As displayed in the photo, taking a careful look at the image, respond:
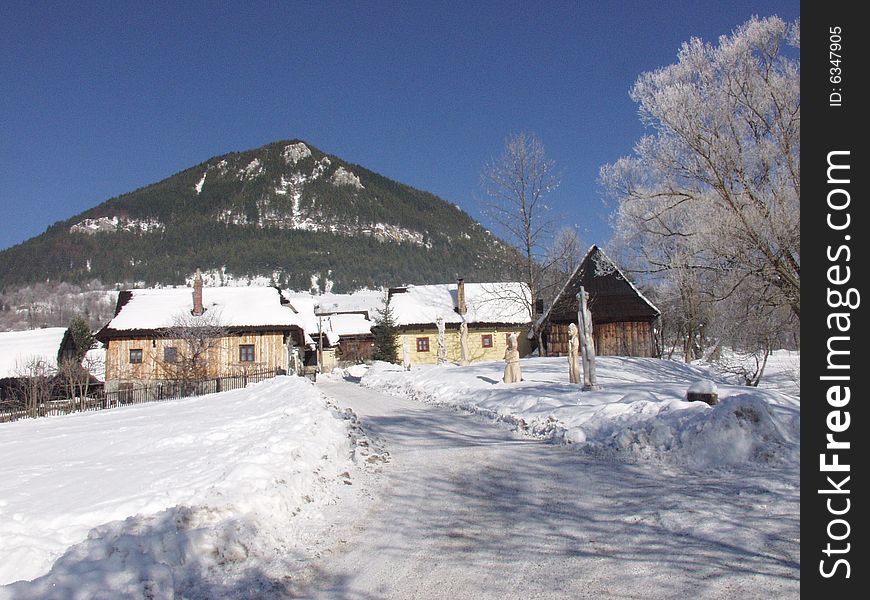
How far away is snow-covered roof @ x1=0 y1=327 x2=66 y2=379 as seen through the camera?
135 feet

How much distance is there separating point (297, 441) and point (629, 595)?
6109mm

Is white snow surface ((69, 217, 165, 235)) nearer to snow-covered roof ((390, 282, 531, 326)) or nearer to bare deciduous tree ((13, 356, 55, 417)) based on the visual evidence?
snow-covered roof ((390, 282, 531, 326))

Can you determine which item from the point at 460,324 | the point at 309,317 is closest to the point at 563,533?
the point at 460,324

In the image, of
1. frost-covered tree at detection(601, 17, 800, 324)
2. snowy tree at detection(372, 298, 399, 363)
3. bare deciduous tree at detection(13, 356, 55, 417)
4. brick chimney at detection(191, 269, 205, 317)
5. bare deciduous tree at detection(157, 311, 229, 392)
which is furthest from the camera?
snowy tree at detection(372, 298, 399, 363)

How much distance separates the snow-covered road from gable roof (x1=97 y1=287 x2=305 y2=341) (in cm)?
3169

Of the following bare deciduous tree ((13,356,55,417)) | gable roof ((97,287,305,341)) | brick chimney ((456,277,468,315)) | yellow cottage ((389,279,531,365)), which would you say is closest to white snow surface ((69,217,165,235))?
gable roof ((97,287,305,341))

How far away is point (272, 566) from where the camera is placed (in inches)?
195

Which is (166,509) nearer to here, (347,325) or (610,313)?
(610,313)

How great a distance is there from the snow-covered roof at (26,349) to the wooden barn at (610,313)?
32275mm

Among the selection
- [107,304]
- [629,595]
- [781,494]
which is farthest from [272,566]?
[107,304]

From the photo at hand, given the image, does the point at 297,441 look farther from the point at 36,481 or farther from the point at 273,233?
the point at 273,233

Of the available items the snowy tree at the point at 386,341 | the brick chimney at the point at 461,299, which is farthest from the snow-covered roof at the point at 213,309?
the brick chimney at the point at 461,299
